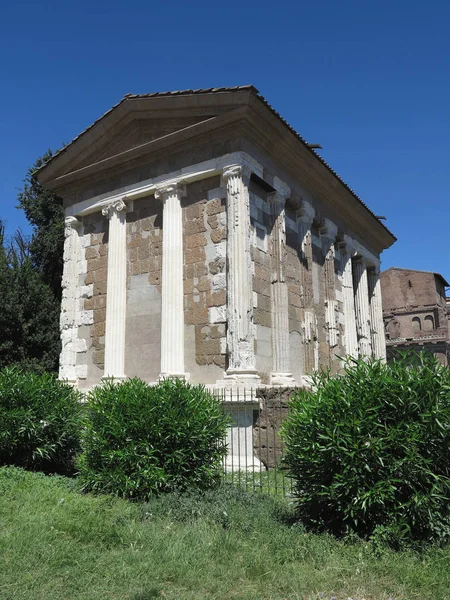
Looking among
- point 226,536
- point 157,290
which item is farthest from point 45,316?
point 226,536

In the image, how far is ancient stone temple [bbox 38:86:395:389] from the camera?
33.9 ft

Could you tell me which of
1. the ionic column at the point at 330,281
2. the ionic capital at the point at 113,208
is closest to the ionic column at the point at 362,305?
the ionic column at the point at 330,281

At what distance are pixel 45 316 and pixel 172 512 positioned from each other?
12686mm

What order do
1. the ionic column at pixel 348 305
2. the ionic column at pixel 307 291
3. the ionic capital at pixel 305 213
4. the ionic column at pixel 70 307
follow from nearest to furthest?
the ionic column at pixel 307 291 < the ionic column at pixel 70 307 < the ionic capital at pixel 305 213 < the ionic column at pixel 348 305

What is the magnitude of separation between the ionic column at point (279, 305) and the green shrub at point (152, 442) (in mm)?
3617

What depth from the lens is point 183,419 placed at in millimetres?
6719

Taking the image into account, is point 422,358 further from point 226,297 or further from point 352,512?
point 226,297

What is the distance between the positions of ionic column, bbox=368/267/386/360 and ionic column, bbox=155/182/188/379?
905cm

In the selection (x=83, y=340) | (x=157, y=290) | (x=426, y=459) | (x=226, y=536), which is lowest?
(x=226, y=536)

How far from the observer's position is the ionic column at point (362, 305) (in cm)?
1655

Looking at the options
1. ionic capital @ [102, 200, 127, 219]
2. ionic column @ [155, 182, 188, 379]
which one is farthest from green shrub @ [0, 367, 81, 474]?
ionic capital @ [102, 200, 127, 219]

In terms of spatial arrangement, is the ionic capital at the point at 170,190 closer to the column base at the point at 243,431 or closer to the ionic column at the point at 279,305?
the ionic column at the point at 279,305

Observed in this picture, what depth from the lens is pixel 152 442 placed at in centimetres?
664

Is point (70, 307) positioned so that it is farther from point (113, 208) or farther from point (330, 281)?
point (330, 281)
